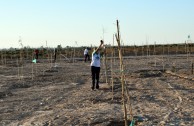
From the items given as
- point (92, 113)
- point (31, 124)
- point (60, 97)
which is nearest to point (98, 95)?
point (60, 97)

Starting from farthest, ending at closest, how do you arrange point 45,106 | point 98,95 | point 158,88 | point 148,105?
point 158,88, point 98,95, point 45,106, point 148,105

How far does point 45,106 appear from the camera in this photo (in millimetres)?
11492

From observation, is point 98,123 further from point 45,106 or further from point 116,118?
point 45,106

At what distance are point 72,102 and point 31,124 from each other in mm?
3258

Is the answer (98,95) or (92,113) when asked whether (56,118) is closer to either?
(92,113)

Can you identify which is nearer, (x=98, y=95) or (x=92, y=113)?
(x=92, y=113)

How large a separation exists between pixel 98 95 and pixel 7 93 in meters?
3.78

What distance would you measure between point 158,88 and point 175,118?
6093 mm

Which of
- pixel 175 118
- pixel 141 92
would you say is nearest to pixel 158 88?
pixel 141 92

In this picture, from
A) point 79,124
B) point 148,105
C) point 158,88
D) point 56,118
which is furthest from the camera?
point 158,88

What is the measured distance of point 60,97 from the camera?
13453 mm

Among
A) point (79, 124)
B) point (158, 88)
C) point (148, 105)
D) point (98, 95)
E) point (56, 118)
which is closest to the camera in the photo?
point (79, 124)

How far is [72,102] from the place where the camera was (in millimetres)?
11969

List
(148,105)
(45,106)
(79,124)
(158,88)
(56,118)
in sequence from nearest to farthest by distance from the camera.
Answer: (79,124), (56,118), (148,105), (45,106), (158,88)
